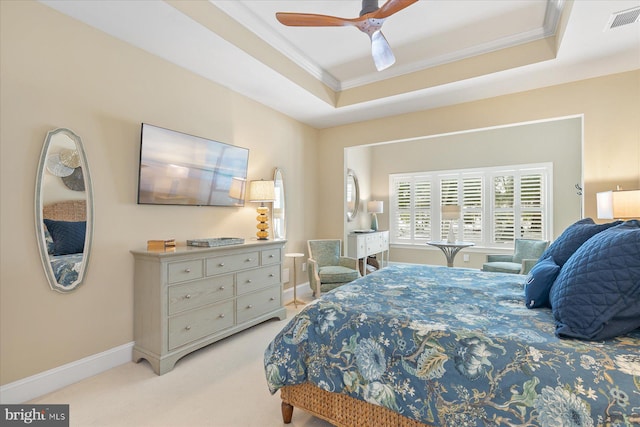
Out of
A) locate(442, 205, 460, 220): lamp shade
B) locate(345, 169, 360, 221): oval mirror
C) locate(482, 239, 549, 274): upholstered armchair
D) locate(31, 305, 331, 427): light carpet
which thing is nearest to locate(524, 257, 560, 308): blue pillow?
locate(31, 305, 331, 427): light carpet

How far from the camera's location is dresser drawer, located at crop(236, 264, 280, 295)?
10.2 feet

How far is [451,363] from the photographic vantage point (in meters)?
1.30

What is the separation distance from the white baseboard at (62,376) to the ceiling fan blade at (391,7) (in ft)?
10.7

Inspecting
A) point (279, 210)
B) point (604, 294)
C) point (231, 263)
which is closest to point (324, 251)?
point (279, 210)

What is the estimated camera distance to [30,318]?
2090 mm

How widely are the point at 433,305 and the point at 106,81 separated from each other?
3017 mm

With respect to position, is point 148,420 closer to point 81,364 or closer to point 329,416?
point 81,364

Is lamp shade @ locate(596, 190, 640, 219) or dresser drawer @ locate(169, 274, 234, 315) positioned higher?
lamp shade @ locate(596, 190, 640, 219)

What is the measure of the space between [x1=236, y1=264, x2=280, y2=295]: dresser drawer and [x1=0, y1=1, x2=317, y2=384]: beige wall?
0.66 metres

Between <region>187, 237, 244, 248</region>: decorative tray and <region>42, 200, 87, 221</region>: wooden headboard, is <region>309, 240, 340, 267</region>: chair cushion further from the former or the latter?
<region>42, 200, 87, 221</region>: wooden headboard

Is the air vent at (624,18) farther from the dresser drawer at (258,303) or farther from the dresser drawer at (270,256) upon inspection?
the dresser drawer at (258,303)

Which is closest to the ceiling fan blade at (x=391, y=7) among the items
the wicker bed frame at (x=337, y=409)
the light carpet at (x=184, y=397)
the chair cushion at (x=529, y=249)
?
the wicker bed frame at (x=337, y=409)

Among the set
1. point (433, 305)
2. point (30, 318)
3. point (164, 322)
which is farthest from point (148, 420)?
point (433, 305)

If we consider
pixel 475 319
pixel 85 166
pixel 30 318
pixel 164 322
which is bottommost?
pixel 164 322
